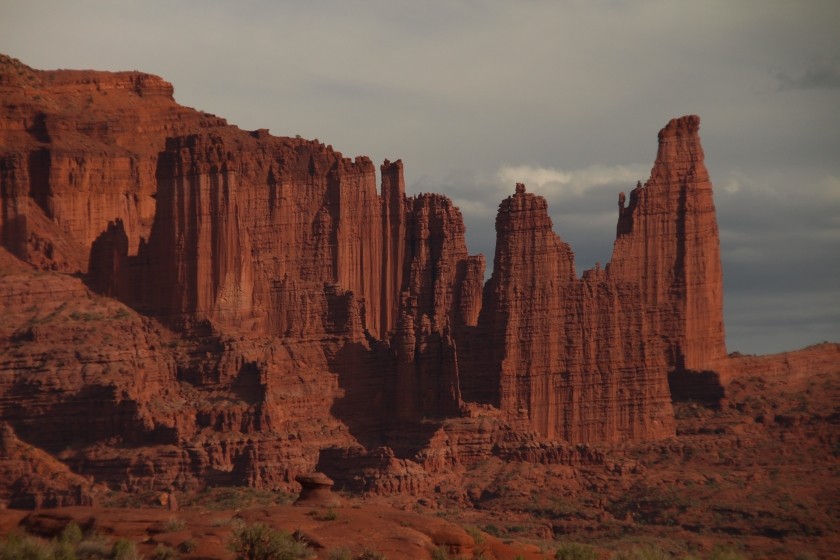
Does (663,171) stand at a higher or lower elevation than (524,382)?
higher

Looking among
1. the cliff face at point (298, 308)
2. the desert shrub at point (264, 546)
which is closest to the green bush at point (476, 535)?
the desert shrub at point (264, 546)

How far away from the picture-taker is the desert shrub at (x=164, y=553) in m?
77.2

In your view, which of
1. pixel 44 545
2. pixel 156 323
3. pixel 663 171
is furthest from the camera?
pixel 663 171

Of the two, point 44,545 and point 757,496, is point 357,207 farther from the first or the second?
point 44,545

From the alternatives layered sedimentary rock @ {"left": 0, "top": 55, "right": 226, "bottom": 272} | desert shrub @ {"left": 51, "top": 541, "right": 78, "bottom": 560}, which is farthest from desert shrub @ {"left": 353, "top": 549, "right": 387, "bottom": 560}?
layered sedimentary rock @ {"left": 0, "top": 55, "right": 226, "bottom": 272}

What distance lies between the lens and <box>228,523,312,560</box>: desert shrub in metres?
77.0

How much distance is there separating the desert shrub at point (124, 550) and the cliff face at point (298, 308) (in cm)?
4760

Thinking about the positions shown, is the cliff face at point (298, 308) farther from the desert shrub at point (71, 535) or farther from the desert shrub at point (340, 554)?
the desert shrub at point (340, 554)

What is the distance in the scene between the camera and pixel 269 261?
472 ft

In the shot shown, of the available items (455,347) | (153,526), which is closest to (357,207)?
(455,347)

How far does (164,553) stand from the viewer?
7738 cm

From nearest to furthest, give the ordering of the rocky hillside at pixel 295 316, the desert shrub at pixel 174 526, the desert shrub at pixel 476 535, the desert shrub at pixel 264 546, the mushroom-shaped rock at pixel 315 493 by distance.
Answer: the desert shrub at pixel 264 546 → the desert shrub at pixel 174 526 → the desert shrub at pixel 476 535 → the mushroom-shaped rock at pixel 315 493 → the rocky hillside at pixel 295 316

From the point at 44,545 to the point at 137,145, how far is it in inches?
2860

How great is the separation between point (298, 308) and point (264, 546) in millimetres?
64029
